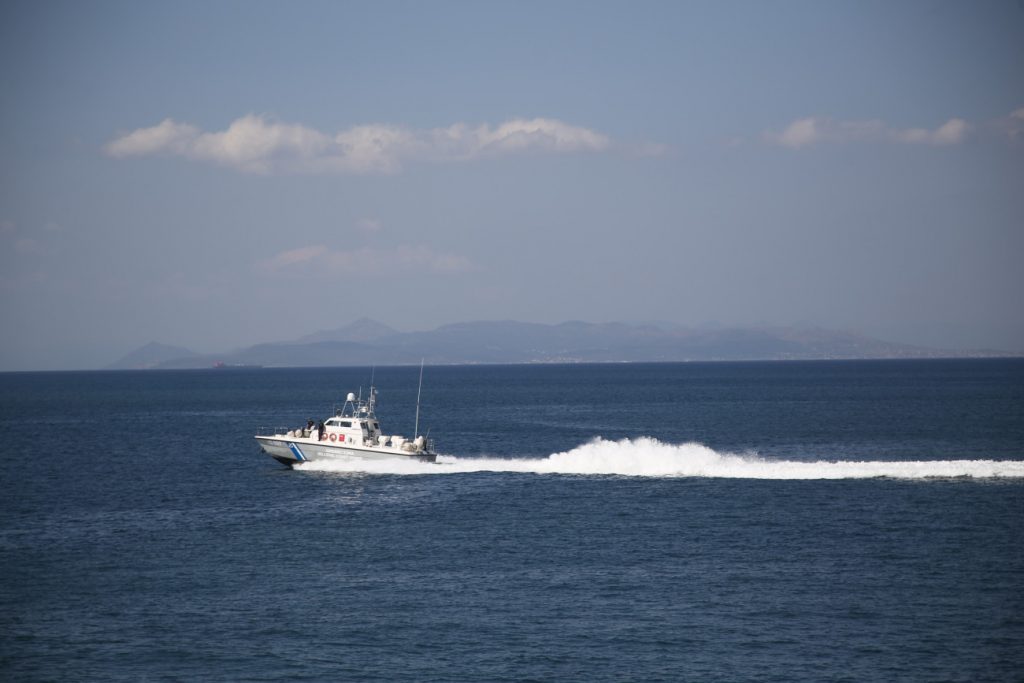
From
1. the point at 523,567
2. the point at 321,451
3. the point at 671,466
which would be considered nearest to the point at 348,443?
the point at 321,451

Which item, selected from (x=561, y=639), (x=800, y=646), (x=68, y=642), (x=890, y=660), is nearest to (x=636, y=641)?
(x=561, y=639)

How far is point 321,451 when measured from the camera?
77.1 m

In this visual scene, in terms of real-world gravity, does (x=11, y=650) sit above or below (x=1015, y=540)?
below

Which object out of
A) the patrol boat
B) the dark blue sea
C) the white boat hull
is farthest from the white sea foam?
the patrol boat

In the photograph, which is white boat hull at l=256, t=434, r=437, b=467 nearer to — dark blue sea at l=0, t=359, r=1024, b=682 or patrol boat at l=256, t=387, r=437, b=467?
patrol boat at l=256, t=387, r=437, b=467

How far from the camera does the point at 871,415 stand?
437 feet

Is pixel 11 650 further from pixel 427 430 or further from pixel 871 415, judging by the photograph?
pixel 871 415

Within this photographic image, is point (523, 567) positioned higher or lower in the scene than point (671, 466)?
lower

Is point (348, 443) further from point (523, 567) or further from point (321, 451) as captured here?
point (523, 567)

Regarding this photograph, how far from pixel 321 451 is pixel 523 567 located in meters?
33.0

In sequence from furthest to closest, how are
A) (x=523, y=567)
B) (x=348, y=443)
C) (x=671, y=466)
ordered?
(x=348, y=443) → (x=671, y=466) → (x=523, y=567)

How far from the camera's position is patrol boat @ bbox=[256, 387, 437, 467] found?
75562 mm

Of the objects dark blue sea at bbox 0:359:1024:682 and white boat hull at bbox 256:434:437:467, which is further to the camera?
white boat hull at bbox 256:434:437:467

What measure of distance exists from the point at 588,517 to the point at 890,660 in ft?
87.7
